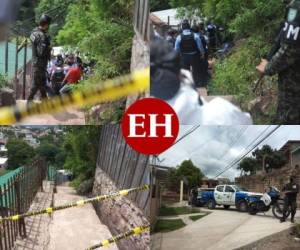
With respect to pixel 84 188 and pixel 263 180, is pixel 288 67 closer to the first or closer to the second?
pixel 263 180

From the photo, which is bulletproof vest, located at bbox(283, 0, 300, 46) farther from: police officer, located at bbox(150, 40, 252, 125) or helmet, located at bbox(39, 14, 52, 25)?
helmet, located at bbox(39, 14, 52, 25)

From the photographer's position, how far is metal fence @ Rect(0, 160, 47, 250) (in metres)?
3.09

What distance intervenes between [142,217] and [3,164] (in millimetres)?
817

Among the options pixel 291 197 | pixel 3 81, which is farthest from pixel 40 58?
pixel 291 197

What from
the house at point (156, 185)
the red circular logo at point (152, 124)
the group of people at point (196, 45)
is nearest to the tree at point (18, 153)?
the red circular logo at point (152, 124)

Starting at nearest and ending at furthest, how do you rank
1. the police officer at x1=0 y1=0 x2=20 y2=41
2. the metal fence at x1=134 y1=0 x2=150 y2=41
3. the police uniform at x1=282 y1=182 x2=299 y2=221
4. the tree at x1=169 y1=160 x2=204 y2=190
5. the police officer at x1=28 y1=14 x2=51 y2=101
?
the police officer at x1=0 y1=0 x2=20 y2=41
the police uniform at x1=282 y1=182 x2=299 y2=221
the tree at x1=169 y1=160 x2=204 y2=190
the metal fence at x1=134 y1=0 x2=150 y2=41
the police officer at x1=28 y1=14 x2=51 y2=101

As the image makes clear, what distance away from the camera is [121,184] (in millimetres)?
3076

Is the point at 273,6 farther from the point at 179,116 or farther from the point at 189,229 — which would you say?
the point at 189,229

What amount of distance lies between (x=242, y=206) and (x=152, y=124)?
25.0 inches

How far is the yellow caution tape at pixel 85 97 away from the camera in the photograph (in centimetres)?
295

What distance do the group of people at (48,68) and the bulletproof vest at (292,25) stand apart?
3.74ft

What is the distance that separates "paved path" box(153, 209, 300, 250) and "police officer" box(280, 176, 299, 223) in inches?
2.5

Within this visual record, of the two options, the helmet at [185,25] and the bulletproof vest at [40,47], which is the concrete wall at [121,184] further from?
the helmet at [185,25]

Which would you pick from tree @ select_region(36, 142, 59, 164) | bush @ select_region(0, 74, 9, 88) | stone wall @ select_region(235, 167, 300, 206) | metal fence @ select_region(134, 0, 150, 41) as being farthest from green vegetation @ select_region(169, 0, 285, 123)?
bush @ select_region(0, 74, 9, 88)
